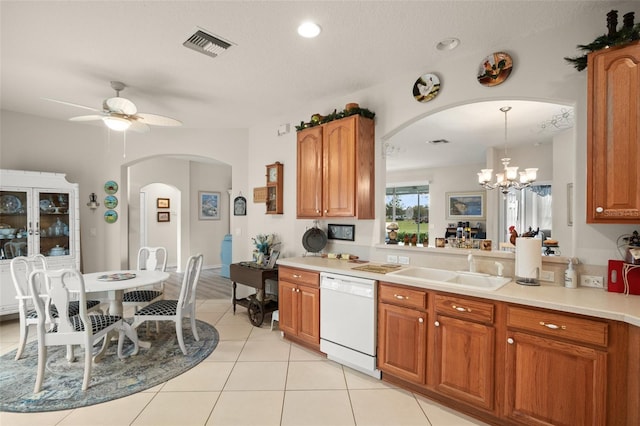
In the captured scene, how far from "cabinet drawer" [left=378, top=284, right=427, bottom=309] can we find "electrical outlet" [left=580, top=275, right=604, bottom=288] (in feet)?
3.49

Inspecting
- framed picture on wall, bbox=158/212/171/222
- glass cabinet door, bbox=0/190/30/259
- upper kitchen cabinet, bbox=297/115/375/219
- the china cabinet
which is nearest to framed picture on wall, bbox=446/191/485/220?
upper kitchen cabinet, bbox=297/115/375/219

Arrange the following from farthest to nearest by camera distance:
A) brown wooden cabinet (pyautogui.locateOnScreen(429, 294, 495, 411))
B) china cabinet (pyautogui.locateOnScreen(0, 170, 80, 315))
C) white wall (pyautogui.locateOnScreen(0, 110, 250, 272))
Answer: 1. white wall (pyautogui.locateOnScreen(0, 110, 250, 272))
2. china cabinet (pyautogui.locateOnScreen(0, 170, 80, 315))
3. brown wooden cabinet (pyautogui.locateOnScreen(429, 294, 495, 411))

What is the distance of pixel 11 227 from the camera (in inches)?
156

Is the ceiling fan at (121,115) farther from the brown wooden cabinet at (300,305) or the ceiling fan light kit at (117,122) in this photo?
the brown wooden cabinet at (300,305)

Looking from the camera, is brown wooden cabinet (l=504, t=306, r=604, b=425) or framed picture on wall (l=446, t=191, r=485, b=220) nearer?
brown wooden cabinet (l=504, t=306, r=604, b=425)

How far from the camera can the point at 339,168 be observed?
321 cm

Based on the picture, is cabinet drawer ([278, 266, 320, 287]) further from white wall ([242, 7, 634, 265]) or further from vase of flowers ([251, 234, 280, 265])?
vase of flowers ([251, 234, 280, 265])

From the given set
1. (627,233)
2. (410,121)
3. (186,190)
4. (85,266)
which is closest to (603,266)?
(627,233)

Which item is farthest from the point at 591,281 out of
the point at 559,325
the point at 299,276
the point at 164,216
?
the point at 164,216

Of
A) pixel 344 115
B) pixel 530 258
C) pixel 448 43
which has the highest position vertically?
pixel 448 43

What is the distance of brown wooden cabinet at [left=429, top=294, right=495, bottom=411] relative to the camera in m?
2.03

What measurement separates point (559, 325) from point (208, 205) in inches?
297

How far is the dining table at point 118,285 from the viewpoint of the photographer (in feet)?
9.49

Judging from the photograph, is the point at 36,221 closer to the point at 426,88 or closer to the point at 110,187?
the point at 110,187
